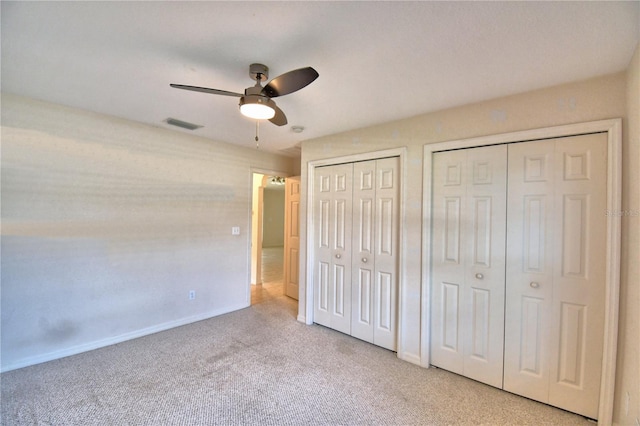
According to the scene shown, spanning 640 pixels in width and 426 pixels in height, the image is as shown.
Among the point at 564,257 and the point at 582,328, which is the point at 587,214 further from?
the point at 582,328

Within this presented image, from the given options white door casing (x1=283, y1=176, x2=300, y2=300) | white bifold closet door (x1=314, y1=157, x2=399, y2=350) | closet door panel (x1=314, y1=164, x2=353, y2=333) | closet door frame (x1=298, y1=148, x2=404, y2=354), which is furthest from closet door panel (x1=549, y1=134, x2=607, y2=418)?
white door casing (x1=283, y1=176, x2=300, y2=300)

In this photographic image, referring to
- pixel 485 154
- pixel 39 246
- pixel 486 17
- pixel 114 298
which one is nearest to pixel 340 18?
pixel 486 17

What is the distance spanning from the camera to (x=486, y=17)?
131cm

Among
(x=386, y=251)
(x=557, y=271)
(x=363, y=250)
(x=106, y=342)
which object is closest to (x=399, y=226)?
(x=386, y=251)

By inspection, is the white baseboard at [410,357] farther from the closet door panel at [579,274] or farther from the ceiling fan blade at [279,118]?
the ceiling fan blade at [279,118]

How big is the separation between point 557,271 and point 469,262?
574 mm

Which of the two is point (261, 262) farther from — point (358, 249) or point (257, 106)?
point (257, 106)

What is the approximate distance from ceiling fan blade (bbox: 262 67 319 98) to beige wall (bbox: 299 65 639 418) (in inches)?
57.2

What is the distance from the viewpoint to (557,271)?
1.95 meters

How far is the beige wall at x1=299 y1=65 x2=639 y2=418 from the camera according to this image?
1.78 m

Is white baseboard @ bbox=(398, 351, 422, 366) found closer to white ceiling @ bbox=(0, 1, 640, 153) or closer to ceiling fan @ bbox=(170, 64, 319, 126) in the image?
white ceiling @ bbox=(0, 1, 640, 153)

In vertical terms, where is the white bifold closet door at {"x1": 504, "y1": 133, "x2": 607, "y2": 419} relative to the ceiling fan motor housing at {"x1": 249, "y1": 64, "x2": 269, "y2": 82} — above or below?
below

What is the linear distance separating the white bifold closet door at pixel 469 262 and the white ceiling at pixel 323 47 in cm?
60

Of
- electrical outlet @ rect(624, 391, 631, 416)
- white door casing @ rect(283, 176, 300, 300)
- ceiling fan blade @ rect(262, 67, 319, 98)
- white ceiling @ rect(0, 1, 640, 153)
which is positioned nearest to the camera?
white ceiling @ rect(0, 1, 640, 153)
